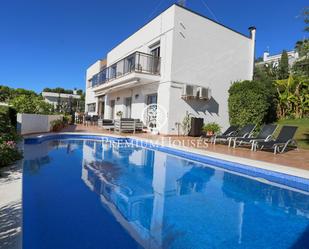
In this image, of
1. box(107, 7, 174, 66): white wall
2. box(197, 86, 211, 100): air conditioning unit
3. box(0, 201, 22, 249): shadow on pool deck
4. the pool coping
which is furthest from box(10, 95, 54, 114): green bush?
box(0, 201, 22, 249): shadow on pool deck

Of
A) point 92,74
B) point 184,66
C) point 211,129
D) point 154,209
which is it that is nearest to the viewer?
point 154,209

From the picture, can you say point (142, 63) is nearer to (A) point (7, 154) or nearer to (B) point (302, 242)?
(A) point (7, 154)

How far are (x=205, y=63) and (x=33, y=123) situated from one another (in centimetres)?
1362

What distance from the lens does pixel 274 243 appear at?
382 cm

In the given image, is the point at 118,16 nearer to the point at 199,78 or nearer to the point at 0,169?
the point at 199,78

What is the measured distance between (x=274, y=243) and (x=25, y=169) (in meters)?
7.30

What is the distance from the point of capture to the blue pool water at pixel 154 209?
12.3 ft

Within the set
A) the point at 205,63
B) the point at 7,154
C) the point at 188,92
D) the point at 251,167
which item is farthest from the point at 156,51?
the point at 7,154

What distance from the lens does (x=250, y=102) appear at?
56.7 feet

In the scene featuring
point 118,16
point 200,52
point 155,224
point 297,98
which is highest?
point 118,16

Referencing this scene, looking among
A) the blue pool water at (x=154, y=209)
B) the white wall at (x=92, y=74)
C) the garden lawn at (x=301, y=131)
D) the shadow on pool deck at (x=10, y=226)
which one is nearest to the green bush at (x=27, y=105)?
the blue pool water at (x=154, y=209)

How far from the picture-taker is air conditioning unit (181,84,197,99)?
17.2 metres

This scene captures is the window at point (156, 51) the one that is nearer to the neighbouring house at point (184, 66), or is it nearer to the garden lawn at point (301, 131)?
the neighbouring house at point (184, 66)

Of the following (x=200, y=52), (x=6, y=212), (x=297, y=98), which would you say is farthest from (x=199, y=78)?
(x=6, y=212)
